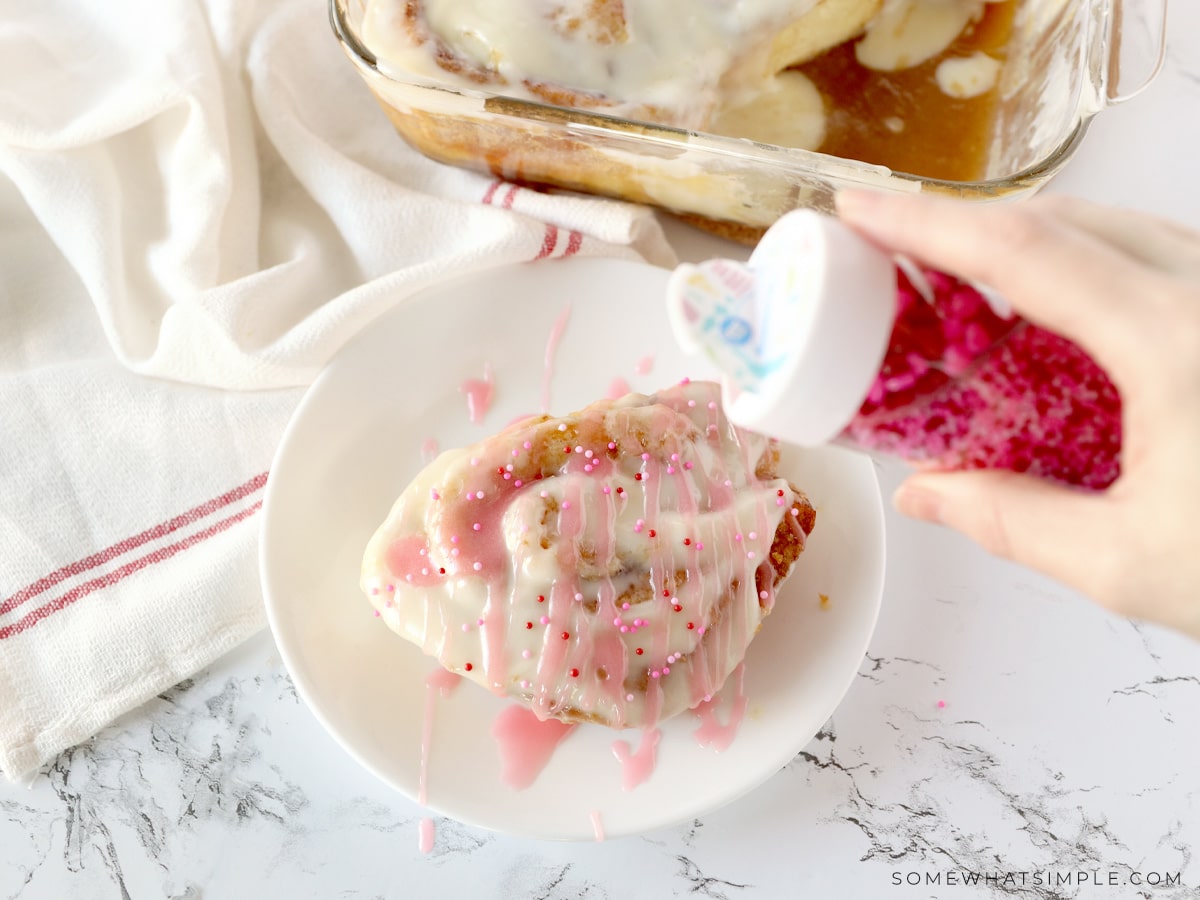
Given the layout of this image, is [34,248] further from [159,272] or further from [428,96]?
[428,96]

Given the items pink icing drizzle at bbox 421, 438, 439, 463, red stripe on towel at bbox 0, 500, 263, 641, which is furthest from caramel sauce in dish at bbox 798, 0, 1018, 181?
red stripe on towel at bbox 0, 500, 263, 641

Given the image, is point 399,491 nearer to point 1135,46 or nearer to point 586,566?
point 586,566

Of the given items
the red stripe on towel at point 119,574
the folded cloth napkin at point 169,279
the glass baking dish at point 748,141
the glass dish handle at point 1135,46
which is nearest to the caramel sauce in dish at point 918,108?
the glass baking dish at point 748,141

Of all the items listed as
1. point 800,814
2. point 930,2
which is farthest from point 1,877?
point 930,2

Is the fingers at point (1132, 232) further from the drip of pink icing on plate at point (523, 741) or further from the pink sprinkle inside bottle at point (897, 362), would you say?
the drip of pink icing on plate at point (523, 741)

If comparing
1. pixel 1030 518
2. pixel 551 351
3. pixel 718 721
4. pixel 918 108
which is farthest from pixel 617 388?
pixel 1030 518

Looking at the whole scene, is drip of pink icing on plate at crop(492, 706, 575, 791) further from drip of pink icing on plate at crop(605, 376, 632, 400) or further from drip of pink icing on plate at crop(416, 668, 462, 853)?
drip of pink icing on plate at crop(605, 376, 632, 400)
